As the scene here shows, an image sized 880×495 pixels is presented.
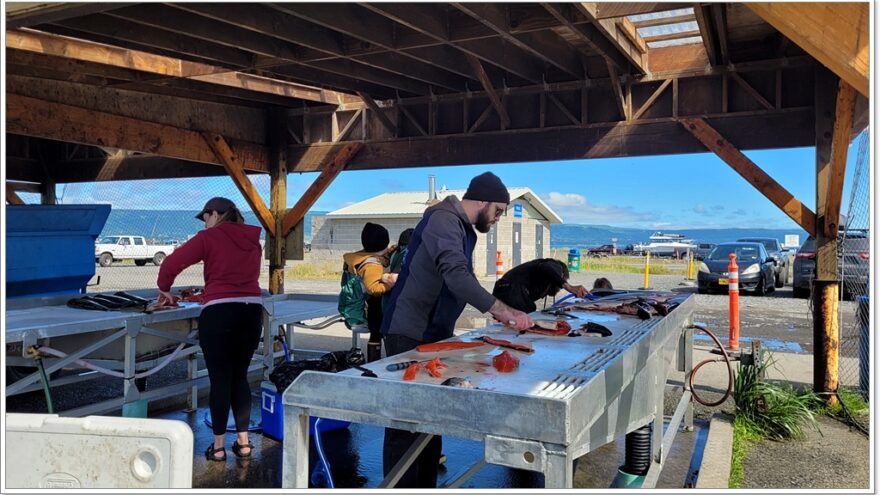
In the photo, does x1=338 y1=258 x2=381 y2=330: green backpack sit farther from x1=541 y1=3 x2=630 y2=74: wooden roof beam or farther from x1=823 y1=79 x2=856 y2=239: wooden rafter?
x1=823 y1=79 x2=856 y2=239: wooden rafter

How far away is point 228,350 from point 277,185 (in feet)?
19.2

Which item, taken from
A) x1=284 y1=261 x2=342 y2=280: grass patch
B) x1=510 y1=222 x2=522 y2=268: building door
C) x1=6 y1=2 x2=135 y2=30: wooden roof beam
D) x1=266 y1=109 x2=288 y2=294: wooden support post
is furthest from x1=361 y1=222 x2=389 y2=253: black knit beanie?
x1=510 y1=222 x2=522 y2=268: building door

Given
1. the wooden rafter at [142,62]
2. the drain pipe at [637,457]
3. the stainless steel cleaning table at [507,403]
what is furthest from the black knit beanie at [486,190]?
the wooden rafter at [142,62]

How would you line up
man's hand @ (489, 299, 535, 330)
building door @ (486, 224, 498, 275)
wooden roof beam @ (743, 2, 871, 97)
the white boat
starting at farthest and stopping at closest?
1. the white boat
2. building door @ (486, 224, 498, 275)
3. man's hand @ (489, 299, 535, 330)
4. wooden roof beam @ (743, 2, 871, 97)

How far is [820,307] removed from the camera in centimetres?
653

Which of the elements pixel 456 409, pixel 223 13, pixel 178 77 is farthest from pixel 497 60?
pixel 456 409

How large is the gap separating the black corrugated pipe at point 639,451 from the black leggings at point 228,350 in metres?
2.54

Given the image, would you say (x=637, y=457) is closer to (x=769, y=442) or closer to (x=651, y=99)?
(x=769, y=442)

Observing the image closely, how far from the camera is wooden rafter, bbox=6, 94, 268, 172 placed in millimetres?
7513

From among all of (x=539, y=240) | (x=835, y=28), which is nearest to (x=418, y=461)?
(x=835, y=28)

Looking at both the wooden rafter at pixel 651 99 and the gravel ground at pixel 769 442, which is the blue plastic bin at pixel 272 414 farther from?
the wooden rafter at pixel 651 99

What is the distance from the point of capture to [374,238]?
18.5 feet

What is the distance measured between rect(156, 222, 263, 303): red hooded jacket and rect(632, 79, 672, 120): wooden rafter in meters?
5.07

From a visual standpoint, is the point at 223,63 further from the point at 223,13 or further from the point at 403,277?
the point at 403,277
